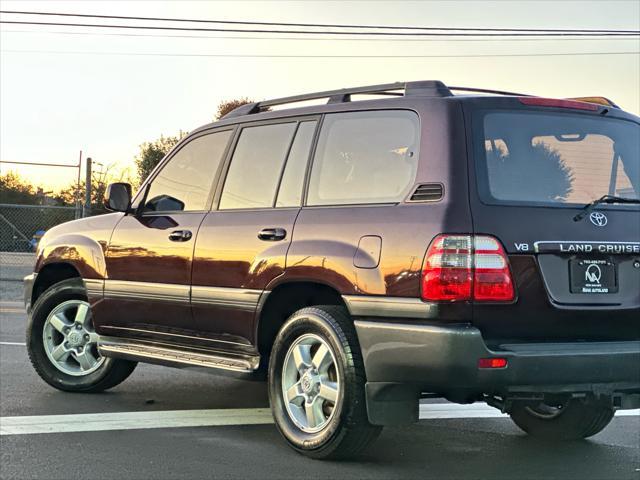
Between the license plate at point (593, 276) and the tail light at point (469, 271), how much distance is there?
0.38 metres

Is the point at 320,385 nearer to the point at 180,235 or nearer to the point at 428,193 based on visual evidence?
the point at 428,193

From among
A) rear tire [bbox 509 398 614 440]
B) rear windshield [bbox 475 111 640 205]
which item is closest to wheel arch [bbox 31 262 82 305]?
rear tire [bbox 509 398 614 440]

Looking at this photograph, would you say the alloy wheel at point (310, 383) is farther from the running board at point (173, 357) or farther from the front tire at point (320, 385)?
the running board at point (173, 357)

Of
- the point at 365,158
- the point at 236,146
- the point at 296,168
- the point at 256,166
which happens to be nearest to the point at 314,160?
the point at 296,168

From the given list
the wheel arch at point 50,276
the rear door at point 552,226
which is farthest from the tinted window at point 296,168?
the wheel arch at point 50,276

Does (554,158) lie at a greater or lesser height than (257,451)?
greater

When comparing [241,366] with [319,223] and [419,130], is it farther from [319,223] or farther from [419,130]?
[419,130]

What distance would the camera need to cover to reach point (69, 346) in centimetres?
659

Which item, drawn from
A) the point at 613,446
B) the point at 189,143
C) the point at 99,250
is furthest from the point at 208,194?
the point at 613,446

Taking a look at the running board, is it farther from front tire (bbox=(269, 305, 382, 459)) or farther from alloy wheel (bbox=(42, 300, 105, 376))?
alloy wheel (bbox=(42, 300, 105, 376))

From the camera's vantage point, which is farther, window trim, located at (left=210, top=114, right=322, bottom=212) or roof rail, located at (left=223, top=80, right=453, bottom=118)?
window trim, located at (left=210, top=114, right=322, bottom=212)

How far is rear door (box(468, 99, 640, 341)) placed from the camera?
4.12 meters

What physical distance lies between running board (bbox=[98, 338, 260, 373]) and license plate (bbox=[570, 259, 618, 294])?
6.30ft

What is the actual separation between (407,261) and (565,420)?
1.92 m
